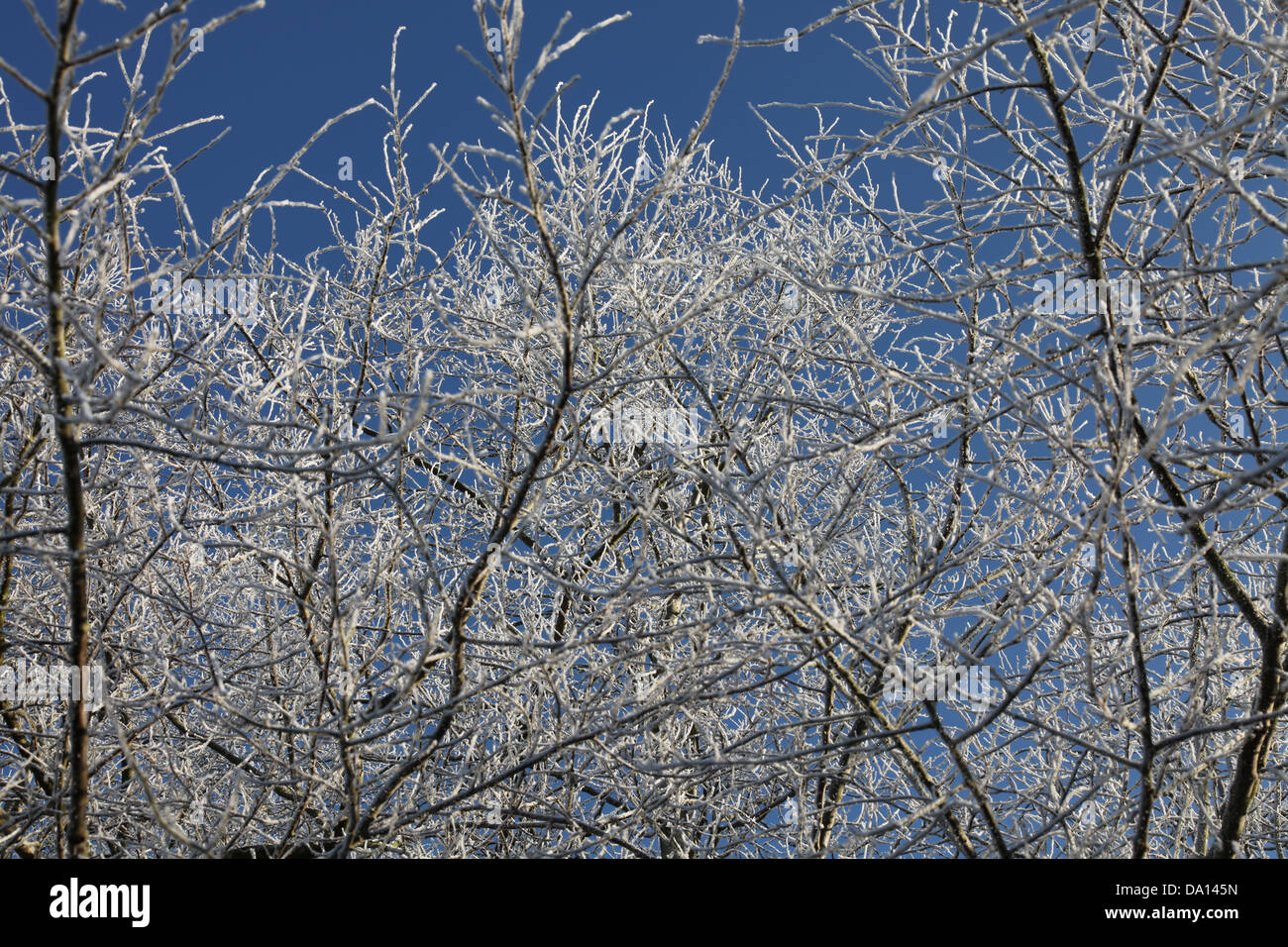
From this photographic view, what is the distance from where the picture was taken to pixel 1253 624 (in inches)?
106

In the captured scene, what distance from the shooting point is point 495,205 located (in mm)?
6234

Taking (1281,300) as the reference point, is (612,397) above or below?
above

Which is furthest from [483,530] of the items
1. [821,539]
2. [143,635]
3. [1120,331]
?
[1120,331]

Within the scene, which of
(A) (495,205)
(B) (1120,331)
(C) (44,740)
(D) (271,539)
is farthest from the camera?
(A) (495,205)

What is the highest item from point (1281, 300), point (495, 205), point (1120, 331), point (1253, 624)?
point (495, 205)

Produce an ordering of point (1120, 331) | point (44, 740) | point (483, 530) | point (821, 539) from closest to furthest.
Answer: point (1120, 331), point (821, 539), point (44, 740), point (483, 530)
